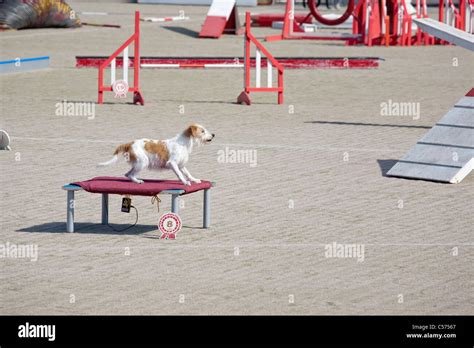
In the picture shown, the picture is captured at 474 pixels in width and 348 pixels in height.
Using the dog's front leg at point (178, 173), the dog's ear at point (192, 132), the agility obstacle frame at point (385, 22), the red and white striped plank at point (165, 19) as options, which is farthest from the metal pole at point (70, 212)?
the red and white striped plank at point (165, 19)

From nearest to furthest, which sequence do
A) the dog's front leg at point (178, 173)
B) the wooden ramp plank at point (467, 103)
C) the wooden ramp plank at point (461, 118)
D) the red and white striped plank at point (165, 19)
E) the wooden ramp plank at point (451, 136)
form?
the dog's front leg at point (178, 173) < the wooden ramp plank at point (451, 136) < the wooden ramp plank at point (461, 118) < the wooden ramp plank at point (467, 103) < the red and white striped plank at point (165, 19)

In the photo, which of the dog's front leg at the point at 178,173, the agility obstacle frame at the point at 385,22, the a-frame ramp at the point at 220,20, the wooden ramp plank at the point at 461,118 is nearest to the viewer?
the dog's front leg at the point at 178,173

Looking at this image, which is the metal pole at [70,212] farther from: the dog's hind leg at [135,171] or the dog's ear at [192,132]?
the dog's ear at [192,132]

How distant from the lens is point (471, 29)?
32594 mm

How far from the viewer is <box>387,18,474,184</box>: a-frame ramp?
43.0ft

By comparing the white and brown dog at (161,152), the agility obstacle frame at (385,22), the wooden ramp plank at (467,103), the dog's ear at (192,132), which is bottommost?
the white and brown dog at (161,152)

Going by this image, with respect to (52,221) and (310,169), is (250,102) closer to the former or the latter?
(310,169)

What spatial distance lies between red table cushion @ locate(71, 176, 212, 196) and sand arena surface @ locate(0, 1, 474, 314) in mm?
414

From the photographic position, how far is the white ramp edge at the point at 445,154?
1309 centimetres

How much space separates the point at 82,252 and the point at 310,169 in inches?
183

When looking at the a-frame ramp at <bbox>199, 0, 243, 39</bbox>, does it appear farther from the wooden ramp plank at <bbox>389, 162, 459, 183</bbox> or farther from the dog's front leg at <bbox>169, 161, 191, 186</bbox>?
the dog's front leg at <bbox>169, 161, 191, 186</bbox>

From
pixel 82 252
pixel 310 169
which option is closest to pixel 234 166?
pixel 310 169

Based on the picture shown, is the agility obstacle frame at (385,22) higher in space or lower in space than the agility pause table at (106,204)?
higher

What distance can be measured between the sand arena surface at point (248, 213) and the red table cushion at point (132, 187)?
41 cm
